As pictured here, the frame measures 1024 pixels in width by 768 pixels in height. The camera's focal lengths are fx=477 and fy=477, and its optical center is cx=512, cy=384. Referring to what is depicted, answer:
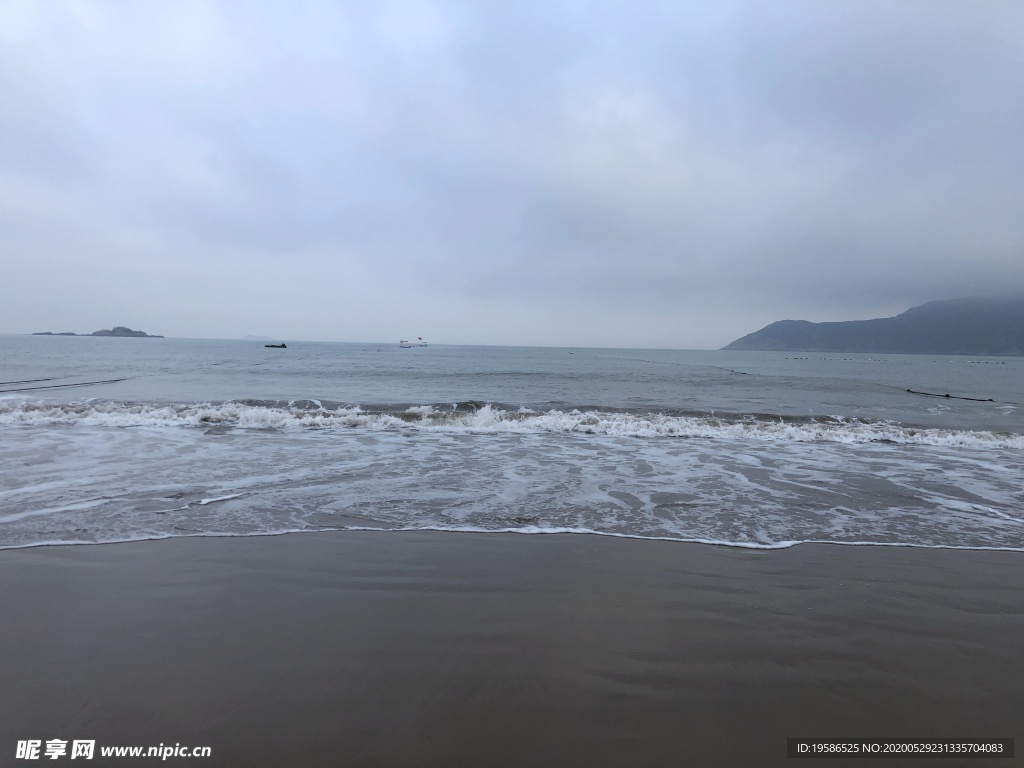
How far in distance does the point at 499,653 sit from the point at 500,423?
42.1ft

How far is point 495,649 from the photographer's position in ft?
12.0

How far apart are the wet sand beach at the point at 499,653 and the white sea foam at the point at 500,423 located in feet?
32.6

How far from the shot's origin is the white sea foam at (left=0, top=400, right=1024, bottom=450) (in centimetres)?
1470

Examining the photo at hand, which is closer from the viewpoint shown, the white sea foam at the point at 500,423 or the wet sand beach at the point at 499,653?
the wet sand beach at the point at 499,653

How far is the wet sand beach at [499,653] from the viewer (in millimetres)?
2850

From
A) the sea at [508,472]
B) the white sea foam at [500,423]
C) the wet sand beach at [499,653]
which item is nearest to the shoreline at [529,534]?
the sea at [508,472]

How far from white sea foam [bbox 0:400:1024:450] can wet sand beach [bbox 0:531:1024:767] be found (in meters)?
9.93

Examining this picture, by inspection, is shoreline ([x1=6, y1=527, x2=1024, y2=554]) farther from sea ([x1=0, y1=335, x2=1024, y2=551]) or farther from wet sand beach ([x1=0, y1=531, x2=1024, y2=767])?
wet sand beach ([x1=0, y1=531, x2=1024, y2=767])

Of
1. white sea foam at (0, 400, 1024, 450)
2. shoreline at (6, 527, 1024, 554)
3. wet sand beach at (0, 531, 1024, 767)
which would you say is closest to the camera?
wet sand beach at (0, 531, 1024, 767)

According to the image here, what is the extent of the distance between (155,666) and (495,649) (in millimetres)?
2421

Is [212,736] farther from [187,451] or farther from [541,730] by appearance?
[187,451]

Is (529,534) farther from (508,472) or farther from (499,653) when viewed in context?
(508,472)

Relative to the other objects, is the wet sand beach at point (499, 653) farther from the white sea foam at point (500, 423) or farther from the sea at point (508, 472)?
the white sea foam at point (500, 423)

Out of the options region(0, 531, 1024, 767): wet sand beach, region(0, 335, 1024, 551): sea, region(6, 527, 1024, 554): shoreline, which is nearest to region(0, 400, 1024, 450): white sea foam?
region(0, 335, 1024, 551): sea
